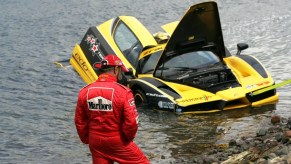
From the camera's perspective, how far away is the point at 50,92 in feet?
47.6

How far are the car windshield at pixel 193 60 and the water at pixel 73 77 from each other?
1.16m

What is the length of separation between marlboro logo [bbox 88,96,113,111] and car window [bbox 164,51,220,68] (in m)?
6.73

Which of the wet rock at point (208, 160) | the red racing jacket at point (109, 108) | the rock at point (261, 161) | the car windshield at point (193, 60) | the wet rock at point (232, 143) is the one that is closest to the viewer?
the red racing jacket at point (109, 108)

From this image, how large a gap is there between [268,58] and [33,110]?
21.7 ft

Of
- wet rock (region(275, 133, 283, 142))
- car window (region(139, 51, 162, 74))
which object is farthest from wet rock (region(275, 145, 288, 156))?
car window (region(139, 51, 162, 74))

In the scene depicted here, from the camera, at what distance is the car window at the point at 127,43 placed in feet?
44.6

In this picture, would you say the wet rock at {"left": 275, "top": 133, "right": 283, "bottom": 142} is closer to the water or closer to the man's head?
the water

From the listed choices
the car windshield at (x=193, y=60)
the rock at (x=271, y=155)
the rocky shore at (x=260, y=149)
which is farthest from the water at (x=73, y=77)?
the rock at (x=271, y=155)

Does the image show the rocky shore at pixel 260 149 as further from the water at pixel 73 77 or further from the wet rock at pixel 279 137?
the water at pixel 73 77

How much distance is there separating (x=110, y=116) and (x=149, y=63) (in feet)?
23.2

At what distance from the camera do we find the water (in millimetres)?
10750

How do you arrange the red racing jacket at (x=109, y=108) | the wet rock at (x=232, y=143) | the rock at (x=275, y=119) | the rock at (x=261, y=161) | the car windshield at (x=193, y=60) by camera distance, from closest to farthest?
1. the red racing jacket at (x=109, y=108)
2. the rock at (x=261, y=161)
3. the wet rock at (x=232, y=143)
4. the rock at (x=275, y=119)
5. the car windshield at (x=193, y=60)

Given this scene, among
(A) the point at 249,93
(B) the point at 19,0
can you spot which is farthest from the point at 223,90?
(B) the point at 19,0

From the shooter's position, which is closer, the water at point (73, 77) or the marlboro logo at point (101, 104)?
the marlboro logo at point (101, 104)
